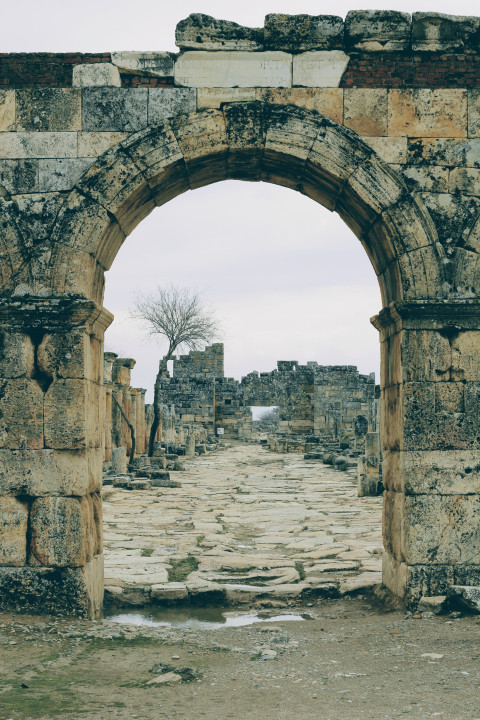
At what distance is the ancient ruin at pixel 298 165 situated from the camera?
6.30 metres

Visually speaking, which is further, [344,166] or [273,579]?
[273,579]

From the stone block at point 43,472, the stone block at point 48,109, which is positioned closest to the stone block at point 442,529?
the stone block at point 43,472

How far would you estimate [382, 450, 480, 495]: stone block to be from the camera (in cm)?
631

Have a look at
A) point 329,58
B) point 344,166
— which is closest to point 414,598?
point 344,166

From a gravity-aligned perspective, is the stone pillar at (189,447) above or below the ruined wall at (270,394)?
below

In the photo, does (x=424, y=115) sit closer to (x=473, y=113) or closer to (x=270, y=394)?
(x=473, y=113)

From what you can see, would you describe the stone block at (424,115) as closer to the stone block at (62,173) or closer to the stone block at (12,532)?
the stone block at (62,173)

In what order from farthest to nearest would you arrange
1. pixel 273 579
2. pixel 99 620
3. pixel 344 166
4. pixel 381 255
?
pixel 273 579 < pixel 381 255 < pixel 344 166 < pixel 99 620

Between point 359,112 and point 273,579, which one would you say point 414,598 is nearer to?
point 273,579

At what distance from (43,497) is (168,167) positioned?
9.89ft

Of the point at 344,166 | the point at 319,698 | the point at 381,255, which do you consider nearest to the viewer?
the point at 319,698

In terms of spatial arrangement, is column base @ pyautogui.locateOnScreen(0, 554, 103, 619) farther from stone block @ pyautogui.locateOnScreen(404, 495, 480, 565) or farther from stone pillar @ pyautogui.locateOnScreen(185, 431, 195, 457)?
stone pillar @ pyautogui.locateOnScreen(185, 431, 195, 457)

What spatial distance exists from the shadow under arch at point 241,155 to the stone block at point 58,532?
5.82 ft

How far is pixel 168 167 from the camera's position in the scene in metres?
6.62
